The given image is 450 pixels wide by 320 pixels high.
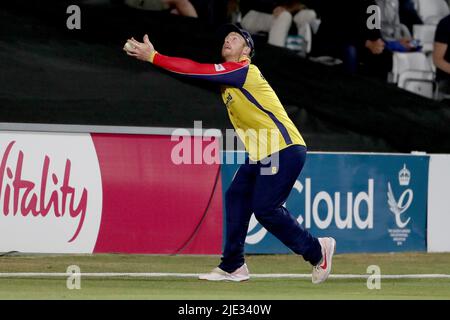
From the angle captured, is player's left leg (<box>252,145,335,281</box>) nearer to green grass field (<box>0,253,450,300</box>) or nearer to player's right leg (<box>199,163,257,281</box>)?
player's right leg (<box>199,163,257,281</box>)

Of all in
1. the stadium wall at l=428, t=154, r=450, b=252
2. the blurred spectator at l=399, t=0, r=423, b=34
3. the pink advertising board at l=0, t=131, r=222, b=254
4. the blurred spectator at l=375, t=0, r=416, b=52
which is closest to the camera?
the pink advertising board at l=0, t=131, r=222, b=254

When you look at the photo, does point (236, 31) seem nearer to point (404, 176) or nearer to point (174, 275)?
point (174, 275)

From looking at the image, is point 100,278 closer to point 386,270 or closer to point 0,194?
point 0,194

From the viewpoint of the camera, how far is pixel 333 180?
1514cm

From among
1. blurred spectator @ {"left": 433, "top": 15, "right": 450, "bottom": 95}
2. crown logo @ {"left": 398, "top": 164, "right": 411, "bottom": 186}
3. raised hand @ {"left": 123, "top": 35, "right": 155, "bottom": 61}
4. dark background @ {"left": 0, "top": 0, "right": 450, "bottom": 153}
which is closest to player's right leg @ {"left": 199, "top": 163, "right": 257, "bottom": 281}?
raised hand @ {"left": 123, "top": 35, "right": 155, "bottom": 61}

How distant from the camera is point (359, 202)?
1524 centimetres

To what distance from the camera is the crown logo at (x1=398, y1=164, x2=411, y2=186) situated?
1551 cm

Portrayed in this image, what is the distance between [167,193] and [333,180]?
6.34ft

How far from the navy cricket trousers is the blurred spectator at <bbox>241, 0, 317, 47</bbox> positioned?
6.80 metres

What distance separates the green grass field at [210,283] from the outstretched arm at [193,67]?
5.54 feet

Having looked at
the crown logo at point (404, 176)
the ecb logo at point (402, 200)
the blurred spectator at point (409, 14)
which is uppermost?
the blurred spectator at point (409, 14)

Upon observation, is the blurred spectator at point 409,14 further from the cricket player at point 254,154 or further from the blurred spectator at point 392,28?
the cricket player at point 254,154

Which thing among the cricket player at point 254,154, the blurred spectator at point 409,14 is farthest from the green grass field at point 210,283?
the blurred spectator at point 409,14

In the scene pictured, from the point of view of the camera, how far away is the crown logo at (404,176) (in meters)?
15.5
